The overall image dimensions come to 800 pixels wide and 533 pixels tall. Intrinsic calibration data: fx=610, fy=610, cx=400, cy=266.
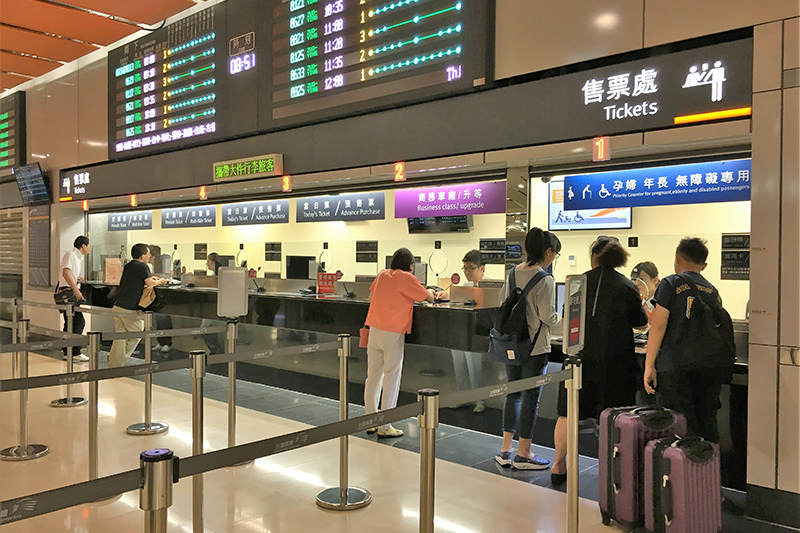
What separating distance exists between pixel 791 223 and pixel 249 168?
4.89 m

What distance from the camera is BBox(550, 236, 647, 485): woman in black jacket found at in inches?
152

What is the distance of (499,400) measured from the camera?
532 cm

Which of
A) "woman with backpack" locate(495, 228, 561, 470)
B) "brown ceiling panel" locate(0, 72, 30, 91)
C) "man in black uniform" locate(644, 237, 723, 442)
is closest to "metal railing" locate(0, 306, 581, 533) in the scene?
"man in black uniform" locate(644, 237, 723, 442)

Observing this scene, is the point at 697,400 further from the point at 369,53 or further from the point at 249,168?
the point at 249,168

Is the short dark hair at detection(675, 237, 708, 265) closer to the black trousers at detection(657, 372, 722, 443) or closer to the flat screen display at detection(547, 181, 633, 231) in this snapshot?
the black trousers at detection(657, 372, 722, 443)

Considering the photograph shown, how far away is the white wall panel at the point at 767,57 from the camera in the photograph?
3.29 m

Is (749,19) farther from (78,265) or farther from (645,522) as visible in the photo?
(78,265)

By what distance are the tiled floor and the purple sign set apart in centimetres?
249

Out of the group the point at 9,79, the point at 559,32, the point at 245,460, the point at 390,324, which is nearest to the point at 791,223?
the point at 559,32

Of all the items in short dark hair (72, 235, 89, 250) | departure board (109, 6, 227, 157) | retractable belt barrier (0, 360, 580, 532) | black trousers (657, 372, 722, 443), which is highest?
departure board (109, 6, 227, 157)

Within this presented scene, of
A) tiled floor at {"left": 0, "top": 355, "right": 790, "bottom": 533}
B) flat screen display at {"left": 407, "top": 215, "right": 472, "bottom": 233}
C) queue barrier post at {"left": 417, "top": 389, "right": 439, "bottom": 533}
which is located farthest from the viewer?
flat screen display at {"left": 407, "top": 215, "right": 472, "bottom": 233}

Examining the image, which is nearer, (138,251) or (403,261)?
(403,261)

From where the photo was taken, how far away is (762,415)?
3355 mm

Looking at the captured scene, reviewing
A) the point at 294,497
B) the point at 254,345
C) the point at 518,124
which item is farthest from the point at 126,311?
the point at 518,124
